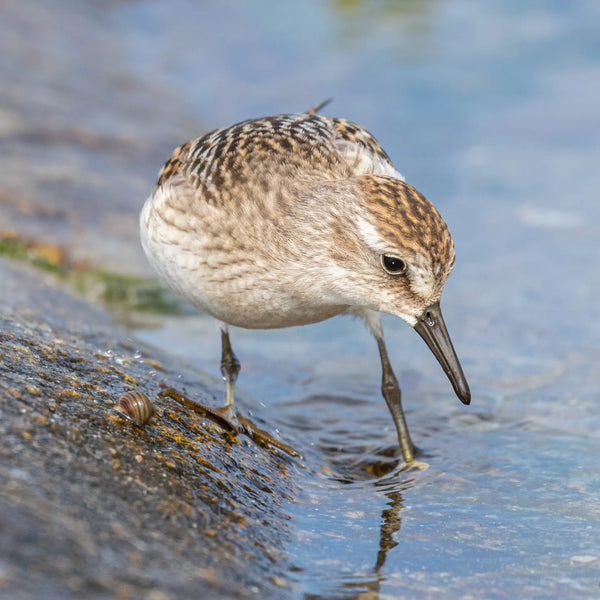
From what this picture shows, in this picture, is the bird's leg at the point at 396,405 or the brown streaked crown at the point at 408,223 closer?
the brown streaked crown at the point at 408,223

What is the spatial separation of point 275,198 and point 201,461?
69.3 inches

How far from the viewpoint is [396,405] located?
6.20 m

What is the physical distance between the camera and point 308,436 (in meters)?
6.20

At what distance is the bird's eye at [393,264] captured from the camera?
4957 mm

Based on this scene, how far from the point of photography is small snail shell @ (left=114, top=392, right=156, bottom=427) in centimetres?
422

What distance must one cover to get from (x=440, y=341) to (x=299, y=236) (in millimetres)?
988

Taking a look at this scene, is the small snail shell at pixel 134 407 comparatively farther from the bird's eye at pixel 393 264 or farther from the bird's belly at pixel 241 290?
the bird's eye at pixel 393 264

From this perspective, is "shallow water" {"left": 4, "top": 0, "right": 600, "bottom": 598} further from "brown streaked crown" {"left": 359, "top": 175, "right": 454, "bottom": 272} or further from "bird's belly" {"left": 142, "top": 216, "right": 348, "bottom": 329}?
"brown streaked crown" {"left": 359, "top": 175, "right": 454, "bottom": 272}

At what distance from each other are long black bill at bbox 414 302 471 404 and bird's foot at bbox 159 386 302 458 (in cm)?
102

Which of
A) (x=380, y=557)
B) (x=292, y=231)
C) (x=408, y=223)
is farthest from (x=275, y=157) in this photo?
(x=380, y=557)

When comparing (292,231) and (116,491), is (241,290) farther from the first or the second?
(116,491)

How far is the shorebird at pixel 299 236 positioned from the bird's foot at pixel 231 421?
79 millimetres

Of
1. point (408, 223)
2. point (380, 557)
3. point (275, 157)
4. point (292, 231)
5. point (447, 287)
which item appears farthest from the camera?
point (447, 287)

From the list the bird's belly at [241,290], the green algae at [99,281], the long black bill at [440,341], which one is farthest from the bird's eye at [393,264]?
the green algae at [99,281]
